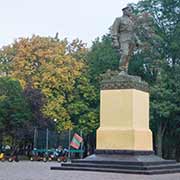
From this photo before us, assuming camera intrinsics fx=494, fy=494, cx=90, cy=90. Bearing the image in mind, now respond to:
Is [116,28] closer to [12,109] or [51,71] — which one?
[51,71]

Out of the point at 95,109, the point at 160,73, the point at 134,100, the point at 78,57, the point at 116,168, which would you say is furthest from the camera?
the point at 78,57

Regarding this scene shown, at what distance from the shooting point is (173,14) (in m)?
37.0

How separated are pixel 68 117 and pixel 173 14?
1172 centimetres

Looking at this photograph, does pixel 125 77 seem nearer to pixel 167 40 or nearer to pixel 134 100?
pixel 134 100

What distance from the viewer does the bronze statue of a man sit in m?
Result: 18.0

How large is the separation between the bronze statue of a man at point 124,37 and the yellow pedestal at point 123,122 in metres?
1.43

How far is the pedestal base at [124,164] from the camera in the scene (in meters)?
14.9

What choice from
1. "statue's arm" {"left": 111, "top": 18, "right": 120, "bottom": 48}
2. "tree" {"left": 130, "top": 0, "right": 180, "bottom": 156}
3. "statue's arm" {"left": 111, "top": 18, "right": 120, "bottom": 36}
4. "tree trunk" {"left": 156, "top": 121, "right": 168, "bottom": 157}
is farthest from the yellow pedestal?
"tree trunk" {"left": 156, "top": 121, "right": 168, "bottom": 157}

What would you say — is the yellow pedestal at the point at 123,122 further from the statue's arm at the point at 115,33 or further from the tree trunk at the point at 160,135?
the tree trunk at the point at 160,135

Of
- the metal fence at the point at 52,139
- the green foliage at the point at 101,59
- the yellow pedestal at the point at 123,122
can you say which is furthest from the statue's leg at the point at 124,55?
the green foliage at the point at 101,59

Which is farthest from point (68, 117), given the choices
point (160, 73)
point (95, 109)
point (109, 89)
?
point (109, 89)

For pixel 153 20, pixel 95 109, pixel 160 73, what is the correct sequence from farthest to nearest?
pixel 95 109
pixel 153 20
pixel 160 73

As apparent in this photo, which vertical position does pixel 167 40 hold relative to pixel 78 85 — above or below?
above

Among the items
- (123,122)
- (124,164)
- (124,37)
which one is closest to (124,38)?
(124,37)
